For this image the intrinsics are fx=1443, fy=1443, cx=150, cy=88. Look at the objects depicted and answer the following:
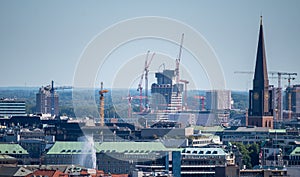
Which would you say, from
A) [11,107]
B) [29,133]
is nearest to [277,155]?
[29,133]

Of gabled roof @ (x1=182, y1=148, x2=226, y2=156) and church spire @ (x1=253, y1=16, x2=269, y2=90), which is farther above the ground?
church spire @ (x1=253, y1=16, x2=269, y2=90)

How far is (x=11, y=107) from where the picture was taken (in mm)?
144375

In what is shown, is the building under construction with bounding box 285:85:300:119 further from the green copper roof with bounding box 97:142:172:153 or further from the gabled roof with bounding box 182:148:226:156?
the gabled roof with bounding box 182:148:226:156

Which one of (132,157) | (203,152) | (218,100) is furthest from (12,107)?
(203,152)

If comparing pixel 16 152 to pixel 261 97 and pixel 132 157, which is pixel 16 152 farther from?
pixel 261 97

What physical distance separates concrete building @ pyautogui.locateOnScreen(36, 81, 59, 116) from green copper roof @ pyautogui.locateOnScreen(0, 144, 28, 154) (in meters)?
66.0

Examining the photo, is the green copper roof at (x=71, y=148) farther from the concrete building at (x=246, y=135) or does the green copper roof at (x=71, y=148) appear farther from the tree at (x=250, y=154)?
the concrete building at (x=246, y=135)

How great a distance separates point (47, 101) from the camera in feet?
500

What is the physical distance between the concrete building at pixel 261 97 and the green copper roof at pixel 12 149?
93.7ft

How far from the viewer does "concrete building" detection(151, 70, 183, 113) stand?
15925 centimetres

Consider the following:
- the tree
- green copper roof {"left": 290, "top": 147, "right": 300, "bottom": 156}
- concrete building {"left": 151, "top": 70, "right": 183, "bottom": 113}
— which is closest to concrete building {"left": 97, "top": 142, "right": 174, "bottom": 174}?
the tree

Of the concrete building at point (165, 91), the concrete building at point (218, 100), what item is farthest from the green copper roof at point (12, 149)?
the concrete building at point (218, 100)

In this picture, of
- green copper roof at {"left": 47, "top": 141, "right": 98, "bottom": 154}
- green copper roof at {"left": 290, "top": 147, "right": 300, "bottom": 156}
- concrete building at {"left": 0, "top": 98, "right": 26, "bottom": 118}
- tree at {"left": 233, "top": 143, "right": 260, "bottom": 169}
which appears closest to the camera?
green copper roof at {"left": 47, "top": 141, "right": 98, "bottom": 154}

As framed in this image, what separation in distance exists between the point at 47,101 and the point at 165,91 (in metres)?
15.4
